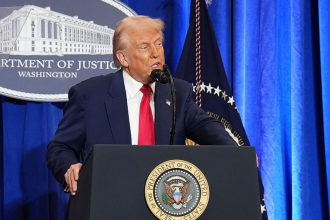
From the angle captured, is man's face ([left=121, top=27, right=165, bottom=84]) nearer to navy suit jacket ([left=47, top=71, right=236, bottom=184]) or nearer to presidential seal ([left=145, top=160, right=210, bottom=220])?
navy suit jacket ([left=47, top=71, right=236, bottom=184])

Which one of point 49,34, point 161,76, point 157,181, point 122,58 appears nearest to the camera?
point 157,181

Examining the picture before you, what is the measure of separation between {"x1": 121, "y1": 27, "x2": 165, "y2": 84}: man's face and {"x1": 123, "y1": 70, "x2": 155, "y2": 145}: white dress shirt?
0.10 feet

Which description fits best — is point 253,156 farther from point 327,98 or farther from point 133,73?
point 327,98

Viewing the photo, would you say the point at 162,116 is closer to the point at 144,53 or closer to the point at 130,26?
the point at 144,53

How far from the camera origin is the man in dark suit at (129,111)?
211 centimetres

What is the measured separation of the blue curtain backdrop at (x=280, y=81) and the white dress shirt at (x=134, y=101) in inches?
41.9

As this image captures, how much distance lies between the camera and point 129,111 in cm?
220

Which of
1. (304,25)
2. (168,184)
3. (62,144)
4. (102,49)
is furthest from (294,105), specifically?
(168,184)

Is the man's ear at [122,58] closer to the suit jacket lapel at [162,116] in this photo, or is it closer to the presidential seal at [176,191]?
the suit jacket lapel at [162,116]

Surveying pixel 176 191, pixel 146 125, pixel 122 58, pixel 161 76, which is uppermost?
pixel 122 58

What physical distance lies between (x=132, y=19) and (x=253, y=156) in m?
0.84

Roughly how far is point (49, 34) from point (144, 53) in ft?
3.43

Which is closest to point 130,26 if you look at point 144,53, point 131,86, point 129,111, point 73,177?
point 144,53

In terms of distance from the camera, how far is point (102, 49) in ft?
10.6
